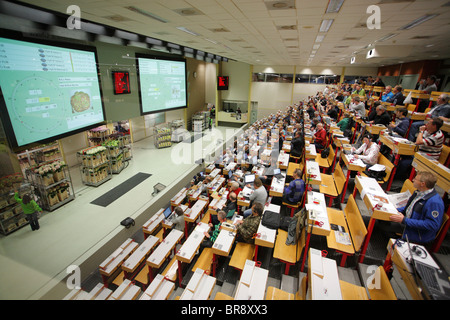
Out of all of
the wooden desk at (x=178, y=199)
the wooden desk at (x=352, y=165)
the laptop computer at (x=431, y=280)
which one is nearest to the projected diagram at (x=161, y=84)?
the wooden desk at (x=178, y=199)

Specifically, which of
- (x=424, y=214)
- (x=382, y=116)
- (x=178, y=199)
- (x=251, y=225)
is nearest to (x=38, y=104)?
(x=178, y=199)

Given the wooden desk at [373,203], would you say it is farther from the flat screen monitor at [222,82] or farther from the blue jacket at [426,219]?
the flat screen monitor at [222,82]

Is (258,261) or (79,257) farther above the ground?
(258,261)

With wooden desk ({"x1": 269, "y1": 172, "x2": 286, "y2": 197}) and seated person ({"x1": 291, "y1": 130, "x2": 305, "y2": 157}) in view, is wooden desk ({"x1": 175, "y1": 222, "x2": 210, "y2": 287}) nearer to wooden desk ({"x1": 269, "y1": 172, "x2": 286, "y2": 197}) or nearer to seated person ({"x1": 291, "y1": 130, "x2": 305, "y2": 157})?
wooden desk ({"x1": 269, "y1": 172, "x2": 286, "y2": 197})

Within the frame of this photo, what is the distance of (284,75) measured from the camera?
16.2m

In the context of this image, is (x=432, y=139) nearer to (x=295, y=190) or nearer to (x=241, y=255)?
(x=295, y=190)

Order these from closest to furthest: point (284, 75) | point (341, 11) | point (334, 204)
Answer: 1. point (341, 11)
2. point (334, 204)
3. point (284, 75)

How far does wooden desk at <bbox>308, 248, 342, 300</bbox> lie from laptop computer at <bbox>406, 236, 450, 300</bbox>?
77cm

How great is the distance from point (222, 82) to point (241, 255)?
1479 cm

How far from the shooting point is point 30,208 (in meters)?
4.91

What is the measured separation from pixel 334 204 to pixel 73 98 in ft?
24.4
